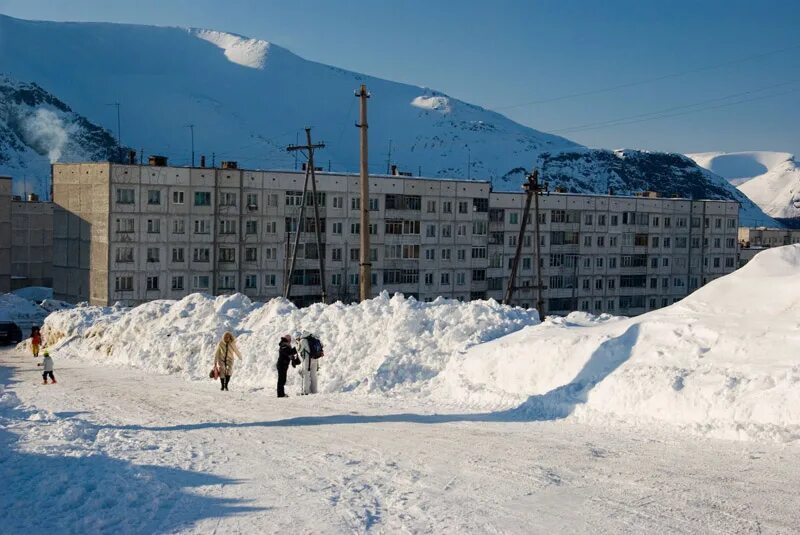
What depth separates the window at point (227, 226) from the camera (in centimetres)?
5944

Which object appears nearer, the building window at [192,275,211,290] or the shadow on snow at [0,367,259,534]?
the shadow on snow at [0,367,259,534]

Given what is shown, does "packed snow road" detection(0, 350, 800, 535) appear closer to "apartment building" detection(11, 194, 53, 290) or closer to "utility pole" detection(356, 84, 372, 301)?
"utility pole" detection(356, 84, 372, 301)

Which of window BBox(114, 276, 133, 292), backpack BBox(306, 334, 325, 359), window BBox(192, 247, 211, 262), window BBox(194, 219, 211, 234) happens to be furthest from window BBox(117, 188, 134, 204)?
backpack BBox(306, 334, 325, 359)

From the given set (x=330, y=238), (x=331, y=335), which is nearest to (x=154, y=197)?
(x=330, y=238)

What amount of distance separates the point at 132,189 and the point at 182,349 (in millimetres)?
33212

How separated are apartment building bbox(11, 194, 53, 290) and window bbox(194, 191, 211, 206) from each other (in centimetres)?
4069

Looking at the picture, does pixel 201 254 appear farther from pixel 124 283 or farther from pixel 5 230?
pixel 5 230

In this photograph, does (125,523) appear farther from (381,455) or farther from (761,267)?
(761,267)

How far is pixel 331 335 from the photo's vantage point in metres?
23.0

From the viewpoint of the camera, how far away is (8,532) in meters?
9.52

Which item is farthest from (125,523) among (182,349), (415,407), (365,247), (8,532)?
(365,247)

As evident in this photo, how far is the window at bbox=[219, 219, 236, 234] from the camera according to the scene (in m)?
59.4

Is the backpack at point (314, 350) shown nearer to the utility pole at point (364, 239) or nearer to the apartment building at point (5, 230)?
the utility pole at point (364, 239)

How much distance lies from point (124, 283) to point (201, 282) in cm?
521
